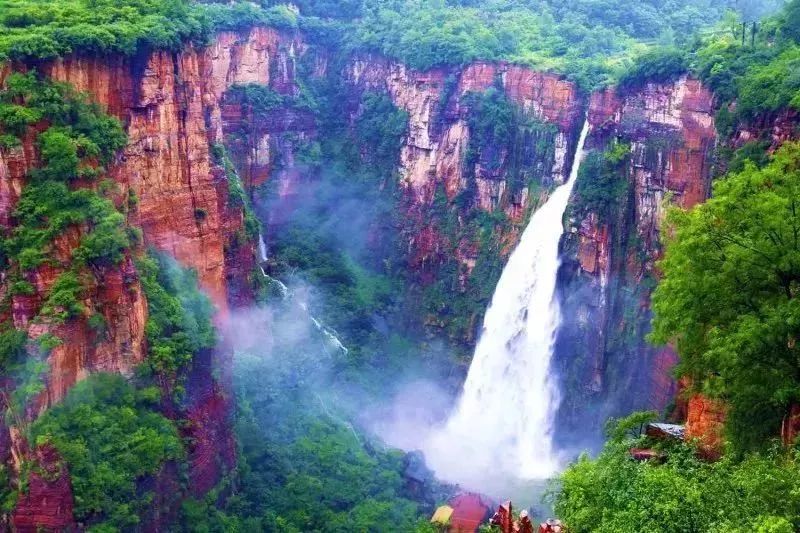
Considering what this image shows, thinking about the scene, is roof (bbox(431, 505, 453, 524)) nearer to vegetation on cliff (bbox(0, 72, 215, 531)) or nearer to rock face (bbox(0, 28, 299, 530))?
rock face (bbox(0, 28, 299, 530))

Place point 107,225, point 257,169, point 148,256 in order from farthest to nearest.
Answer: point 257,169
point 148,256
point 107,225

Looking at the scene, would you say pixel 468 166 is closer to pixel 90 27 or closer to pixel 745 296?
pixel 90 27

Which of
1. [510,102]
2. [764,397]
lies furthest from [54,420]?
[510,102]

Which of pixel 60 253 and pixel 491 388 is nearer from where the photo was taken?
pixel 60 253

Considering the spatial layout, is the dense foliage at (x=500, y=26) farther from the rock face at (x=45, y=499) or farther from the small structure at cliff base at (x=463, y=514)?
the small structure at cliff base at (x=463, y=514)

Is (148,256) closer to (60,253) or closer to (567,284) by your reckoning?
(60,253)

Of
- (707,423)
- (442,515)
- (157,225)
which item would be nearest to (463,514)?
(442,515)
